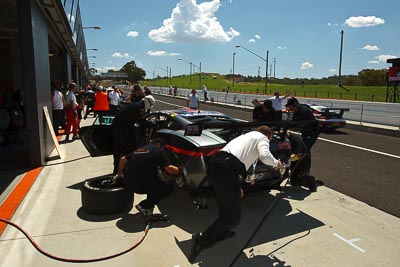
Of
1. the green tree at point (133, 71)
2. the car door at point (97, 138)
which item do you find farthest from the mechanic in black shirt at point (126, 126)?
the green tree at point (133, 71)

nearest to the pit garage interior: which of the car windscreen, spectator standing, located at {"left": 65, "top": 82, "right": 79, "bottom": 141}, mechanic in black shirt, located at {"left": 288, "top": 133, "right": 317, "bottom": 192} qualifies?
spectator standing, located at {"left": 65, "top": 82, "right": 79, "bottom": 141}

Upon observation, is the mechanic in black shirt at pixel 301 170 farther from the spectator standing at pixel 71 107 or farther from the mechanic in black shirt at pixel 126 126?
the spectator standing at pixel 71 107

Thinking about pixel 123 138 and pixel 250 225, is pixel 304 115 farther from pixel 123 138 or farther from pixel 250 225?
pixel 123 138

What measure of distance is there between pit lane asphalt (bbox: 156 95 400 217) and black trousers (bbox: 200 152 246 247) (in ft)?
9.34

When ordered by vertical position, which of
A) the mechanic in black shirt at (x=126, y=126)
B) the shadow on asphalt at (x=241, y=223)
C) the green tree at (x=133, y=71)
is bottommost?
the shadow on asphalt at (x=241, y=223)

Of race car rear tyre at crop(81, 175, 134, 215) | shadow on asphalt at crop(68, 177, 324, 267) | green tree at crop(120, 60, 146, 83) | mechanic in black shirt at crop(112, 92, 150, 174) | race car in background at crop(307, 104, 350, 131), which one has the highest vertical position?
green tree at crop(120, 60, 146, 83)

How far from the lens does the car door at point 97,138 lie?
6234 mm

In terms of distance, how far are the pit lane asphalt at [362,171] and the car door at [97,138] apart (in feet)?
14.0

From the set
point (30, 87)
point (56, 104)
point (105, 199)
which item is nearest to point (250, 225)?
point (105, 199)

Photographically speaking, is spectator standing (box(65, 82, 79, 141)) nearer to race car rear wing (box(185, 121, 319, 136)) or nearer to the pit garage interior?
the pit garage interior

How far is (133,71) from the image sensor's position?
140m

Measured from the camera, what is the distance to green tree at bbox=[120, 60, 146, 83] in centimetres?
13800

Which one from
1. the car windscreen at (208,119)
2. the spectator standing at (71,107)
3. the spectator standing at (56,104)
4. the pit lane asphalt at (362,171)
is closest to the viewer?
the pit lane asphalt at (362,171)

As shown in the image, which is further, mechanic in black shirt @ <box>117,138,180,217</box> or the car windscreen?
the car windscreen
